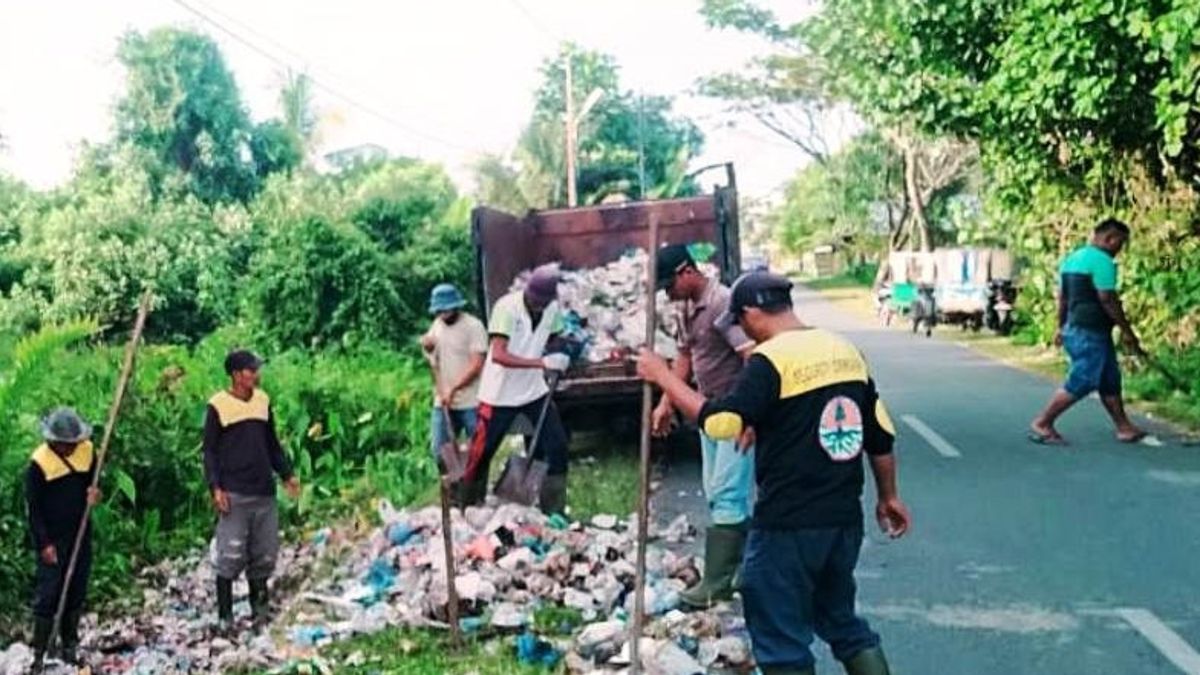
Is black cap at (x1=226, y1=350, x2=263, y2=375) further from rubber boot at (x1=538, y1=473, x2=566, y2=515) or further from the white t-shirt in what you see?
rubber boot at (x1=538, y1=473, x2=566, y2=515)

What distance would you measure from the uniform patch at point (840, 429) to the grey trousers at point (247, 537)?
4040mm

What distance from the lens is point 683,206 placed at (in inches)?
463

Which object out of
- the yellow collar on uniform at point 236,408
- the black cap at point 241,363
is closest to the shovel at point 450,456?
the yellow collar on uniform at point 236,408

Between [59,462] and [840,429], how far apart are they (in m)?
4.42

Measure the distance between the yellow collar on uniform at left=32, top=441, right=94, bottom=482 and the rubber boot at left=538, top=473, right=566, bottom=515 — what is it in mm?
2696

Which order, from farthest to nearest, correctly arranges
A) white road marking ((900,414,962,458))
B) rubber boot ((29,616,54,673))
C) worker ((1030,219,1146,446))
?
white road marking ((900,414,962,458)) → worker ((1030,219,1146,446)) → rubber boot ((29,616,54,673))

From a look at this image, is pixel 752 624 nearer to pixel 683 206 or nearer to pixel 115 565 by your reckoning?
pixel 115 565

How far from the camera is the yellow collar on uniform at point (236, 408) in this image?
23.6 ft

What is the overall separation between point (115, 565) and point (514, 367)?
3355mm

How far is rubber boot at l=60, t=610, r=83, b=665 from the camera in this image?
7116 mm

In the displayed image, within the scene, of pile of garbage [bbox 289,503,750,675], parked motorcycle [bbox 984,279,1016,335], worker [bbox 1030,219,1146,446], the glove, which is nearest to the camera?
pile of garbage [bbox 289,503,750,675]

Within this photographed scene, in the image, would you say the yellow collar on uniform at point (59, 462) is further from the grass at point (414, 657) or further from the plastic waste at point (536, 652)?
the plastic waste at point (536, 652)

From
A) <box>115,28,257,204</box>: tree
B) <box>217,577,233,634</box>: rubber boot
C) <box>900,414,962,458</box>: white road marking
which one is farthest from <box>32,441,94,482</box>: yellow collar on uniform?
<box>115,28,257,204</box>: tree

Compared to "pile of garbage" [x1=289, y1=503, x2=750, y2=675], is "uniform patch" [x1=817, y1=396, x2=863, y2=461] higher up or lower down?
higher up
